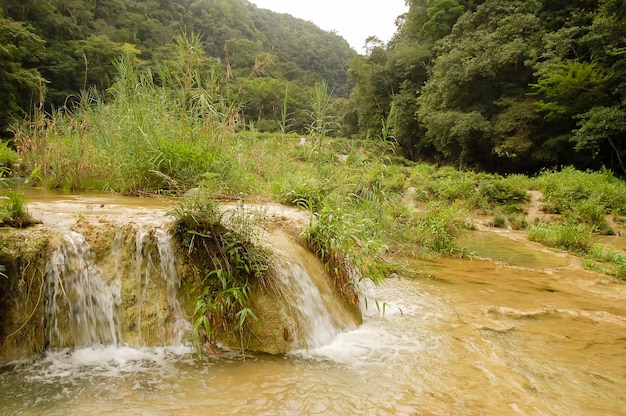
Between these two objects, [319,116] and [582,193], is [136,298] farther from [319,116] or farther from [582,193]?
[582,193]

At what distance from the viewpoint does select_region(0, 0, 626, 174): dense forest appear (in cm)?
1328

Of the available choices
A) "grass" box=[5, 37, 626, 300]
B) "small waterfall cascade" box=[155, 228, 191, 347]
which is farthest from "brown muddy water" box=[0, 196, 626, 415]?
"grass" box=[5, 37, 626, 300]

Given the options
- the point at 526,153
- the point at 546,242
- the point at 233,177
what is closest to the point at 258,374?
the point at 233,177

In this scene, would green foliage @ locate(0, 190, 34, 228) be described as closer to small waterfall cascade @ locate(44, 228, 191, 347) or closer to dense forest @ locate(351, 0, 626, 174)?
small waterfall cascade @ locate(44, 228, 191, 347)

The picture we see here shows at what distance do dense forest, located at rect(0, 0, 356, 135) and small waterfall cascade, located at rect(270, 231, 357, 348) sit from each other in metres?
2.02

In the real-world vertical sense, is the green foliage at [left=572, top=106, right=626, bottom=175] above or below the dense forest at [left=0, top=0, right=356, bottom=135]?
below

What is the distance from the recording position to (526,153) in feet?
58.0

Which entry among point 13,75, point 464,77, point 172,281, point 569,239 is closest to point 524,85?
point 464,77

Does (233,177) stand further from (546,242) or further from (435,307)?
(546,242)

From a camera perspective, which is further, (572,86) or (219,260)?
(572,86)

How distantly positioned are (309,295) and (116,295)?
1291 millimetres

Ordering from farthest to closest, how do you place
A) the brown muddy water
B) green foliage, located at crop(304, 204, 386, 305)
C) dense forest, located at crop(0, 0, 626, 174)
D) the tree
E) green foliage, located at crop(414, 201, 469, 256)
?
the tree
dense forest, located at crop(0, 0, 626, 174)
green foliage, located at crop(414, 201, 469, 256)
green foliage, located at crop(304, 204, 386, 305)
the brown muddy water

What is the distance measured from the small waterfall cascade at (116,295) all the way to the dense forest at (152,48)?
2252 mm

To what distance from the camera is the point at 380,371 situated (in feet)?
7.54
